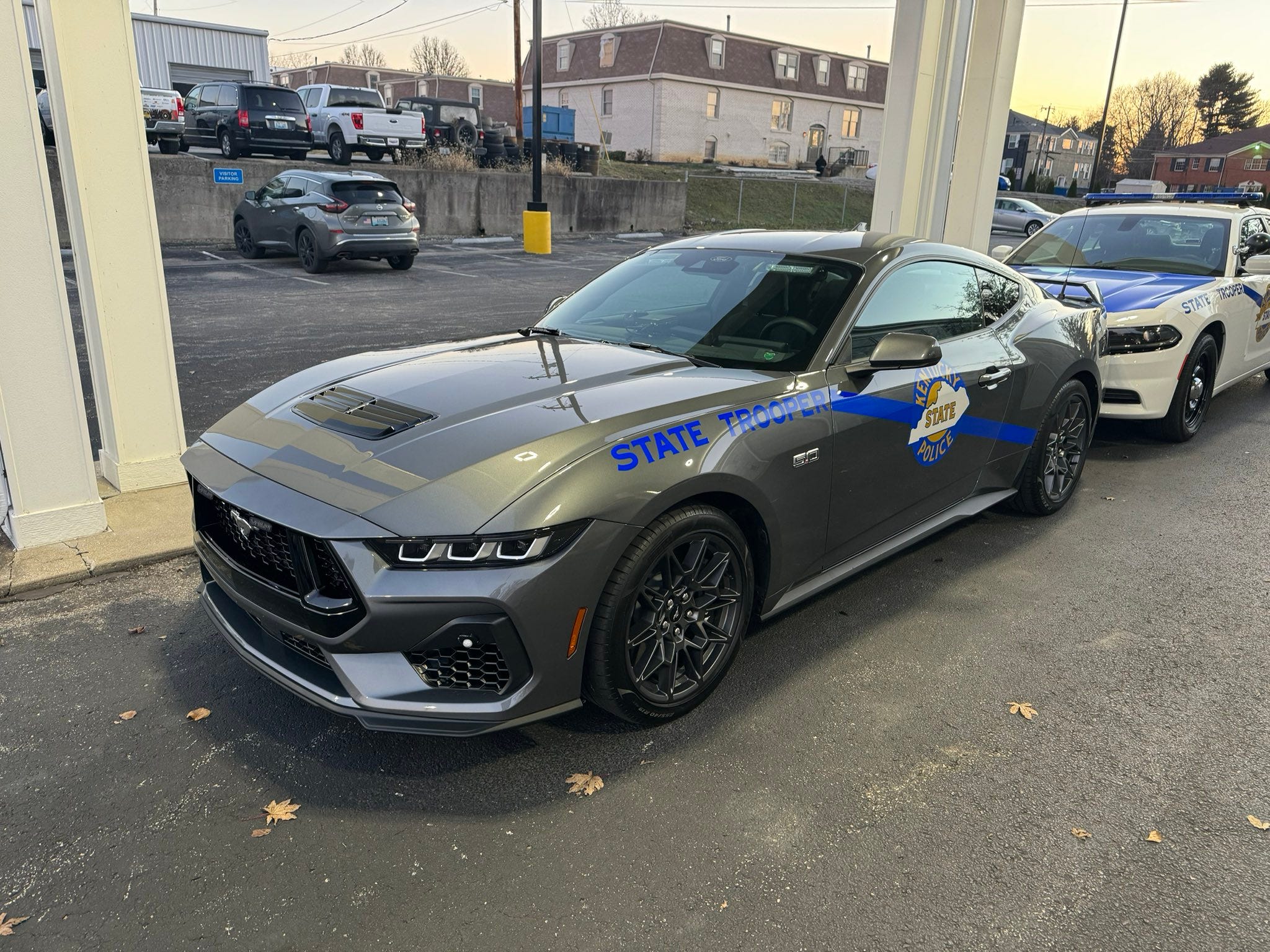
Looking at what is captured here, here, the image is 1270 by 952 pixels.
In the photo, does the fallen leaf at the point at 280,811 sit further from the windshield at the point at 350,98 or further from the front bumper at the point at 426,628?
the windshield at the point at 350,98

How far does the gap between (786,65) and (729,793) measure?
6232 cm

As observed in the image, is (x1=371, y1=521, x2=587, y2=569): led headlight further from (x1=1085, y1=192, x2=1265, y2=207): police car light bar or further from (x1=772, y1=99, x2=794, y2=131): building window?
(x1=772, y1=99, x2=794, y2=131): building window

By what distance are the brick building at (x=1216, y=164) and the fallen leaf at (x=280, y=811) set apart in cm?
9765

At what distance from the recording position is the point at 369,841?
2.70m

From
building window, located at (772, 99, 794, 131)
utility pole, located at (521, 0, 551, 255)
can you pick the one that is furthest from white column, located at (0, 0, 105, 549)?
building window, located at (772, 99, 794, 131)

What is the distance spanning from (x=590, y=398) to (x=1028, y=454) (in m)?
3.04

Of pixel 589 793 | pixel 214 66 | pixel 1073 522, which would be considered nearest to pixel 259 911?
pixel 589 793

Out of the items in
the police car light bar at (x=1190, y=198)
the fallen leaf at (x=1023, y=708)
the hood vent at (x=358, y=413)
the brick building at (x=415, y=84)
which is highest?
the brick building at (x=415, y=84)

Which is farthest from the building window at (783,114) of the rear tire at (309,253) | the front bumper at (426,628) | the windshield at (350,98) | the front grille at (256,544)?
the front bumper at (426,628)

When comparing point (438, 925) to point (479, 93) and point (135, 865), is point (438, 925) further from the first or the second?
point (479, 93)

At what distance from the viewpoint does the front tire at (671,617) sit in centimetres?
289

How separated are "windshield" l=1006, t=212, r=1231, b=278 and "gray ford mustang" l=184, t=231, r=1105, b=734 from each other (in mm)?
3903

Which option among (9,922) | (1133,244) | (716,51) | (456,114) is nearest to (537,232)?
(456,114)

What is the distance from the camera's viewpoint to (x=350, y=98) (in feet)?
82.0
